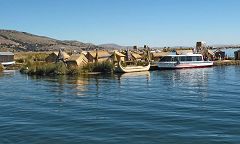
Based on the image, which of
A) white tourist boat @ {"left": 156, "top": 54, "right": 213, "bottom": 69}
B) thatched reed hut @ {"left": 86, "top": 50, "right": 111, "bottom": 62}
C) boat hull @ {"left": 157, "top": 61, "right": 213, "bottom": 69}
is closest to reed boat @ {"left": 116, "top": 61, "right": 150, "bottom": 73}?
boat hull @ {"left": 157, "top": 61, "right": 213, "bottom": 69}

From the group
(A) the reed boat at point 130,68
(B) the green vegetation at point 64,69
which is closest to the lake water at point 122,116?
(B) the green vegetation at point 64,69

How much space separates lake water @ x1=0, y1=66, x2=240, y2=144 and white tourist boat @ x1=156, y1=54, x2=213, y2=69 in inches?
1179

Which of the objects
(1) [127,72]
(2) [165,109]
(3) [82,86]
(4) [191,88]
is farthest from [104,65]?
(2) [165,109]

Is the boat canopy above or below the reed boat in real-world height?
above

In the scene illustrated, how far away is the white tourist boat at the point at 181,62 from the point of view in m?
68.3

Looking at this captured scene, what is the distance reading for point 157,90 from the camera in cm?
3744

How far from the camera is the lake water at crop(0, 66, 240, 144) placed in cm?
1906

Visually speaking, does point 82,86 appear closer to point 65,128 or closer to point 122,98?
point 122,98

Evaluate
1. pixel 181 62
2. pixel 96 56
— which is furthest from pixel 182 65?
pixel 96 56

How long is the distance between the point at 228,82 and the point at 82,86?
14.5 meters

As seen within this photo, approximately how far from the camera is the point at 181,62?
2776 inches

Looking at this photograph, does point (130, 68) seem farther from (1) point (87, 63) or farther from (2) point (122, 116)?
(2) point (122, 116)

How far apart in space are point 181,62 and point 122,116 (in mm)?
47674

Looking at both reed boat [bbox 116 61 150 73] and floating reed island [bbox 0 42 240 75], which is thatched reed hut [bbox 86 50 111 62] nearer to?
floating reed island [bbox 0 42 240 75]
